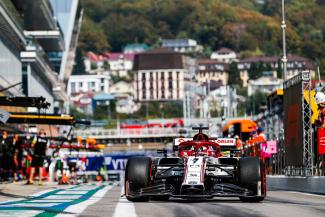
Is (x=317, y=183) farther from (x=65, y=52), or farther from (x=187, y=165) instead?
(x=65, y=52)

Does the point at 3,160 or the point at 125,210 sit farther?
the point at 3,160

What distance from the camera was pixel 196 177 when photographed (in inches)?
752

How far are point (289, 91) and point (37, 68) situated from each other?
55421 millimetres

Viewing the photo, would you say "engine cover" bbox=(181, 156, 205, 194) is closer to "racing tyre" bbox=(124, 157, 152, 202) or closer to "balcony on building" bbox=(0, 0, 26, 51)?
"racing tyre" bbox=(124, 157, 152, 202)

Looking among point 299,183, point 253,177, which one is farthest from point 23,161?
point 253,177

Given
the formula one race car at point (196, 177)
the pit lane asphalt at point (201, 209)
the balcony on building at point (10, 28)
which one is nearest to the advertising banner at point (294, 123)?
the formula one race car at point (196, 177)

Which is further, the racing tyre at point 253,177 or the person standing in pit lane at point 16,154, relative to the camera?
the person standing in pit lane at point 16,154

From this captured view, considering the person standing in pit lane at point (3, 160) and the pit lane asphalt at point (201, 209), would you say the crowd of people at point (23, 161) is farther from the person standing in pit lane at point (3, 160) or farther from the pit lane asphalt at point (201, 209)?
the pit lane asphalt at point (201, 209)

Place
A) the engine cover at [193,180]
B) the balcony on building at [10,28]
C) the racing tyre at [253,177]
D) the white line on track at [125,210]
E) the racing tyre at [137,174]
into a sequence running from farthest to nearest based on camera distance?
the balcony on building at [10,28]
the racing tyre at [137,174]
the racing tyre at [253,177]
the engine cover at [193,180]
the white line on track at [125,210]

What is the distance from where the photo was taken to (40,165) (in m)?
37.6

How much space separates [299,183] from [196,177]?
38.5 feet

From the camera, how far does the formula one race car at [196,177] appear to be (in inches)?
753

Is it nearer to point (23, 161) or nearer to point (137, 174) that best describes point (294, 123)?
point (23, 161)

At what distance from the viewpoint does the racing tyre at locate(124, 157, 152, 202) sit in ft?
65.2
